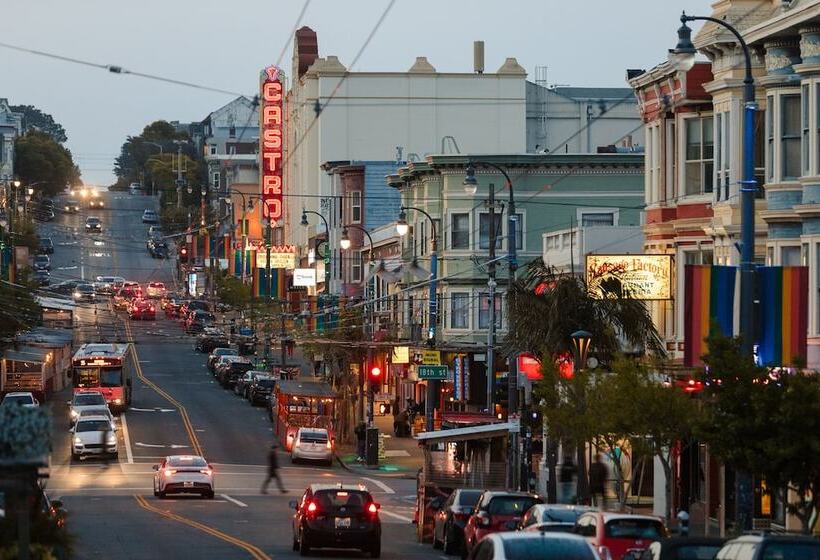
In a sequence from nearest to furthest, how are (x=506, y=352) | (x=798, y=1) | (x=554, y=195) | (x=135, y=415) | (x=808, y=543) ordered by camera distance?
(x=808, y=543) < (x=798, y=1) < (x=506, y=352) < (x=554, y=195) < (x=135, y=415)

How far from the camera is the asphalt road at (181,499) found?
39000 millimetres

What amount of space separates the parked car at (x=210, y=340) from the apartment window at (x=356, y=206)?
14669 millimetres

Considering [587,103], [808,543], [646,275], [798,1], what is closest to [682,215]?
[646,275]

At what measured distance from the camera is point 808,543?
21359 mm

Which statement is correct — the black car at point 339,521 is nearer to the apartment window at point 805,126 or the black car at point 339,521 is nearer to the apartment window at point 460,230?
the apartment window at point 805,126

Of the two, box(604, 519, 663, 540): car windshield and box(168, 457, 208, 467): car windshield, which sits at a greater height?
box(604, 519, 663, 540): car windshield

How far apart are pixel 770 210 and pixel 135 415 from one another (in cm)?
5120

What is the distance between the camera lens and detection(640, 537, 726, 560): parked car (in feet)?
77.5

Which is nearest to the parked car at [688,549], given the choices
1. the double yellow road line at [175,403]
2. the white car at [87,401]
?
the double yellow road line at [175,403]

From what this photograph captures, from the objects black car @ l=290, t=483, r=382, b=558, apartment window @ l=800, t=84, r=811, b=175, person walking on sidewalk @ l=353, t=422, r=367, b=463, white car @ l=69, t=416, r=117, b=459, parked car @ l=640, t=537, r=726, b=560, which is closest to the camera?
parked car @ l=640, t=537, r=726, b=560

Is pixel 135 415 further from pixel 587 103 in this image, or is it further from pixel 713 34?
pixel 713 34

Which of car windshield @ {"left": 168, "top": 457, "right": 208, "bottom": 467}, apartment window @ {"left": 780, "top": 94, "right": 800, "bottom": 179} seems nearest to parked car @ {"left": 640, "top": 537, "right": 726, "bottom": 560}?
apartment window @ {"left": 780, "top": 94, "right": 800, "bottom": 179}

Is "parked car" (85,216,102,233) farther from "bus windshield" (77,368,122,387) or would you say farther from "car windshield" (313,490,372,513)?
"car windshield" (313,490,372,513)

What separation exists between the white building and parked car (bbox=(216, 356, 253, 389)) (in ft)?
38.6
